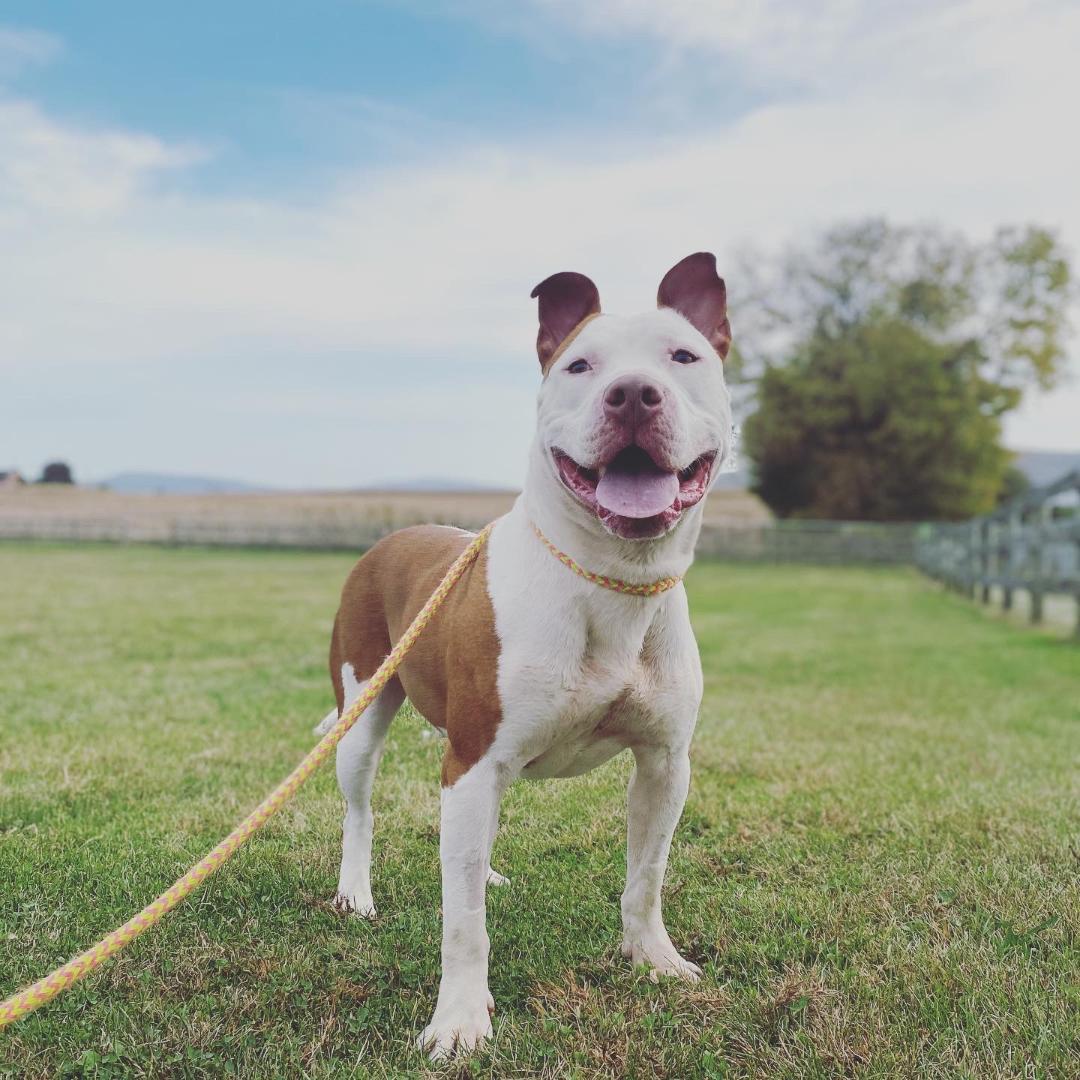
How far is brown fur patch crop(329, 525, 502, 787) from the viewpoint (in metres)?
2.52

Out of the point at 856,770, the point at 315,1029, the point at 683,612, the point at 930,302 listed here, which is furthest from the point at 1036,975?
A: the point at 930,302

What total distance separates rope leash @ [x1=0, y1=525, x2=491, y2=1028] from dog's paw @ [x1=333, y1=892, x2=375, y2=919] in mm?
712

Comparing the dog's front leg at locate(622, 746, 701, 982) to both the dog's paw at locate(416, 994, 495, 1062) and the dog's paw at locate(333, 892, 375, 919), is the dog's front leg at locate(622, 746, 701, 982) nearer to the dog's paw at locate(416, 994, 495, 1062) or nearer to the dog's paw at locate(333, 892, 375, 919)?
the dog's paw at locate(416, 994, 495, 1062)

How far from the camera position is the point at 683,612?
8.87 feet

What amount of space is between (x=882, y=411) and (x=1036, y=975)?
35.9 metres

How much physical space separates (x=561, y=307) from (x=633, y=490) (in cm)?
63

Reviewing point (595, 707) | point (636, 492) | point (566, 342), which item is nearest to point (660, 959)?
point (595, 707)

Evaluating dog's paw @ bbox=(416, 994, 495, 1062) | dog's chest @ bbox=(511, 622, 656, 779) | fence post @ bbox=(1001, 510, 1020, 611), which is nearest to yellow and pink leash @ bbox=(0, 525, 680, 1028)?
dog's chest @ bbox=(511, 622, 656, 779)

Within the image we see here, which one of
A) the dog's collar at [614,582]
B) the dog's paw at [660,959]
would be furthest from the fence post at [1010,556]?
the dog's collar at [614,582]

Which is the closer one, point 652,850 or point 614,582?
point 614,582

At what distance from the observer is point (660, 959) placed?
288cm

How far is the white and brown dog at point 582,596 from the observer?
231 centimetres

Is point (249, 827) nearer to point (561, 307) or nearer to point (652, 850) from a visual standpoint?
point (652, 850)

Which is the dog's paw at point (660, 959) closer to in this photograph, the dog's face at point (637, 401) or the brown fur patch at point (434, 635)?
the brown fur patch at point (434, 635)
